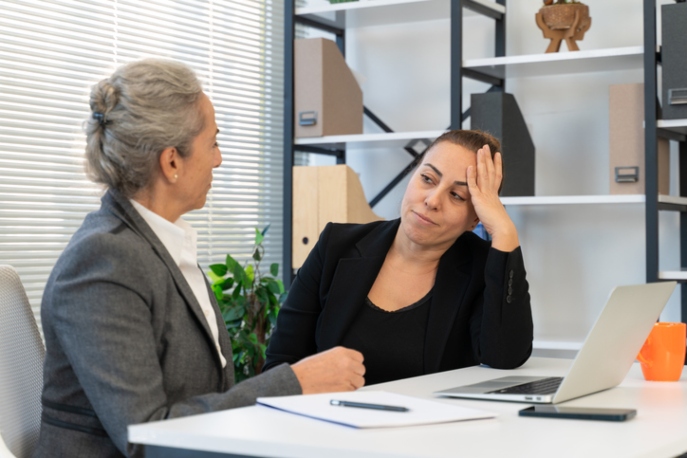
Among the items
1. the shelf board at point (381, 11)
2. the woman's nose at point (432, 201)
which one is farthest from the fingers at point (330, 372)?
the shelf board at point (381, 11)

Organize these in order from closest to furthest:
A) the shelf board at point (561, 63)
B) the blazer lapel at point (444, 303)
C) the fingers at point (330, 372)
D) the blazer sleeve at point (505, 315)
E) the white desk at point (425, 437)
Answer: the white desk at point (425, 437) < the fingers at point (330, 372) < the blazer sleeve at point (505, 315) < the blazer lapel at point (444, 303) < the shelf board at point (561, 63)

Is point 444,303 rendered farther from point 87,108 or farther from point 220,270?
point 87,108

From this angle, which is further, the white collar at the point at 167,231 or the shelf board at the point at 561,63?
the shelf board at the point at 561,63

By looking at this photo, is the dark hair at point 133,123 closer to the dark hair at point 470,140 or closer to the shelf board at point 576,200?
the dark hair at point 470,140

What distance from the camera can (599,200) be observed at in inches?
123

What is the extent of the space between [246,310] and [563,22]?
1.60 m

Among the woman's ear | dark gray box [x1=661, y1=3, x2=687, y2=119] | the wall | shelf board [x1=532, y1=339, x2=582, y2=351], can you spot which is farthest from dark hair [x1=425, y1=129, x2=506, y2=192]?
the wall

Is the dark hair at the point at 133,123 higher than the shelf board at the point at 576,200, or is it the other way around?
the dark hair at the point at 133,123

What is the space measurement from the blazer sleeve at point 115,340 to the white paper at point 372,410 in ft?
0.33

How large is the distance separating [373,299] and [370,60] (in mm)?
2226

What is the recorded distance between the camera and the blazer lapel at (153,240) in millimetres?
1440

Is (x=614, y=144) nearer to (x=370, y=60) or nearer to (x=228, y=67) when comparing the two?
(x=370, y=60)

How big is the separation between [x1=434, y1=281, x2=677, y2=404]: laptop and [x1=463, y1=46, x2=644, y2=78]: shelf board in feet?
5.55

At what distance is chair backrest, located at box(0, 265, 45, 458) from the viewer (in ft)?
4.75
